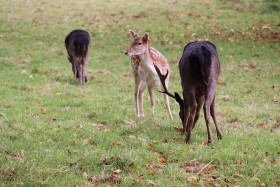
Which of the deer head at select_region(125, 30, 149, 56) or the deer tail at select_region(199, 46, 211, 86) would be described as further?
the deer head at select_region(125, 30, 149, 56)

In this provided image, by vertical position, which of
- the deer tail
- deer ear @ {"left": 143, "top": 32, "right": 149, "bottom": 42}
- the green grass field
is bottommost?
the green grass field

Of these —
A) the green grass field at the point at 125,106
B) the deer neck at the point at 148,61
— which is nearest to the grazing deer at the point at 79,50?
the green grass field at the point at 125,106

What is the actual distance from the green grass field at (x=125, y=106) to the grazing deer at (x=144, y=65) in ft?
1.65

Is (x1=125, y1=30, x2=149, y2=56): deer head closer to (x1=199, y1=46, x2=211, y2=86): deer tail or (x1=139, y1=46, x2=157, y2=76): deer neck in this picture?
(x1=139, y1=46, x2=157, y2=76): deer neck

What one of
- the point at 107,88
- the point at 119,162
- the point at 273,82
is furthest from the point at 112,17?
the point at 119,162

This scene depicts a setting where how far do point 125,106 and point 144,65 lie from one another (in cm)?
149

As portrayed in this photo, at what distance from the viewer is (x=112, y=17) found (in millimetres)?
19188

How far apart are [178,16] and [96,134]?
13912 millimetres

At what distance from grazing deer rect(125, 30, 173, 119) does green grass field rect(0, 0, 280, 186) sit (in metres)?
0.50

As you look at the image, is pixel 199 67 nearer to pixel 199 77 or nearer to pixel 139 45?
pixel 199 77

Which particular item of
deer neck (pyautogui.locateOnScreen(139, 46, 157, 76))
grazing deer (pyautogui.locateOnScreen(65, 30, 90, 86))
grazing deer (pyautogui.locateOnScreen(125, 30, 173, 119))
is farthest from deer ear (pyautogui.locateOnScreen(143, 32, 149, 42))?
grazing deer (pyautogui.locateOnScreen(65, 30, 90, 86))

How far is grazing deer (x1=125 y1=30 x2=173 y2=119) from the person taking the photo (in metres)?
7.04

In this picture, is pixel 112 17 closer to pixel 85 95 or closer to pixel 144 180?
pixel 85 95

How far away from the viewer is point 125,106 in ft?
27.3
